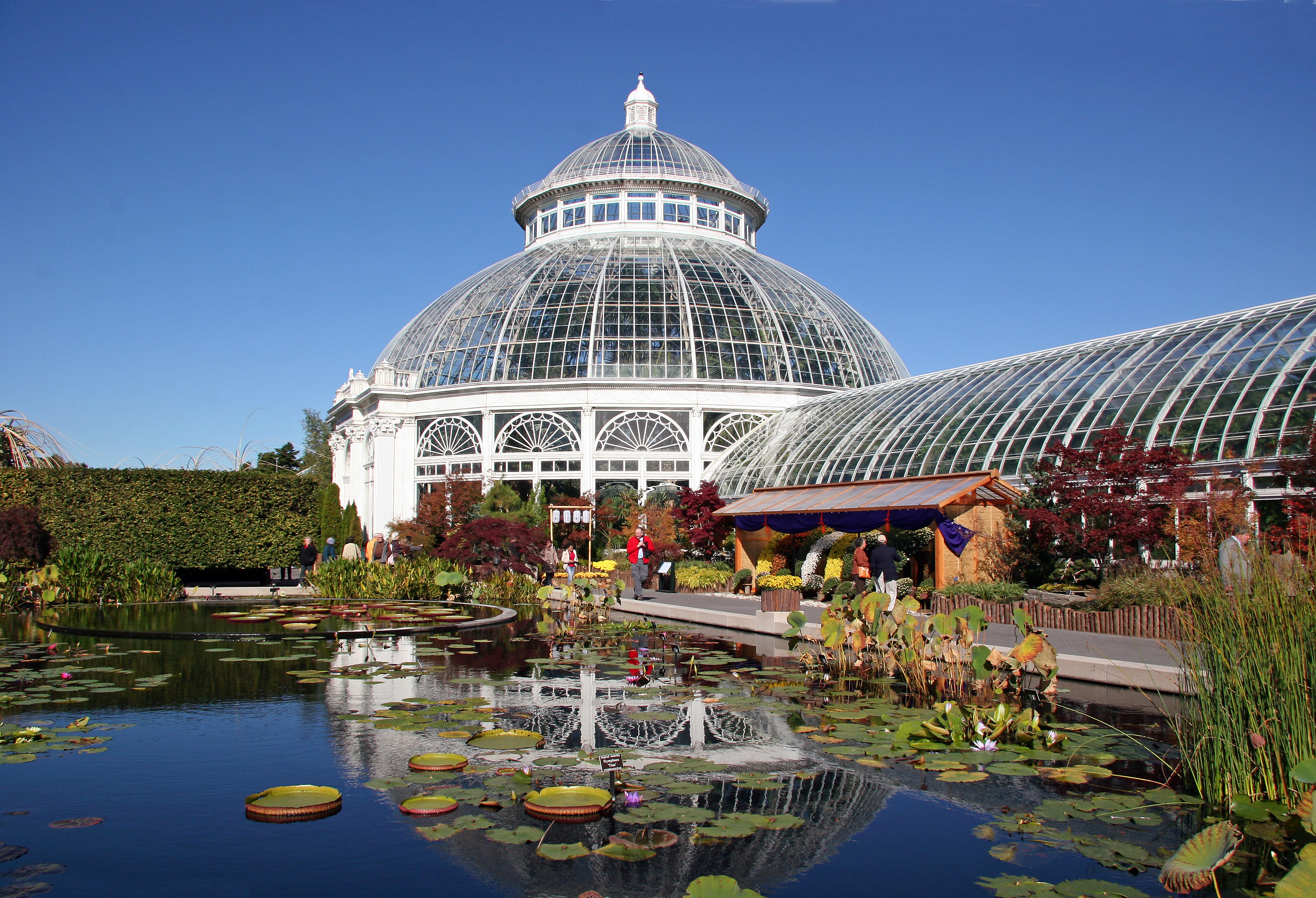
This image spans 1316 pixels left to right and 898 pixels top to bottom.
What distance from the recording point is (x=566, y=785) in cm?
749

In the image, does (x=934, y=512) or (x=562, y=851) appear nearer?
(x=562, y=851)

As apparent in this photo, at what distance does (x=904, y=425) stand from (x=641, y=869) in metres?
26.7

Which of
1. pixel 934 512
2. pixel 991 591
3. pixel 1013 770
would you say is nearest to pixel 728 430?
pixel 934 512

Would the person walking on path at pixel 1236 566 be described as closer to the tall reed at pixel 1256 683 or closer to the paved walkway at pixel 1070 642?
the tall reed at pixel 1256 683

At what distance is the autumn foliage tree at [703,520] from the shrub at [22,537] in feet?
63.4

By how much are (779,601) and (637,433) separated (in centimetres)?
2289

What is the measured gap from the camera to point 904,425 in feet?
102

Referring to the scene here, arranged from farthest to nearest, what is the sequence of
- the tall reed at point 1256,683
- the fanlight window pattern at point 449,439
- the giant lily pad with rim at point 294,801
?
the fanlight window pattern at point 449,439, the giant lily pad with rim at point 294,801, the tall reed at point 1256,683

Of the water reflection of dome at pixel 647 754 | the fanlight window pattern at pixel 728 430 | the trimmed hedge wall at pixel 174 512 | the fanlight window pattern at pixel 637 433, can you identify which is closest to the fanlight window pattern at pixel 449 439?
the fanlight window pattern at pixel 637 433

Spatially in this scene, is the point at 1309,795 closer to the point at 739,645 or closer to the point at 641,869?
the point at 641,869

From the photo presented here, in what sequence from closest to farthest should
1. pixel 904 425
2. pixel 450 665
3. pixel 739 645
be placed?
pixel 450 665 < pixel 739 645 < pixel 904 425

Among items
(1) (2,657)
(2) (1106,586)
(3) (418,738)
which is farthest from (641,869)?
(2) (1106,586)

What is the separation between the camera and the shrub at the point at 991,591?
19.7m

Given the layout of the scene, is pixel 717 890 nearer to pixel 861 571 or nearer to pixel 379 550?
pixel 861 571
